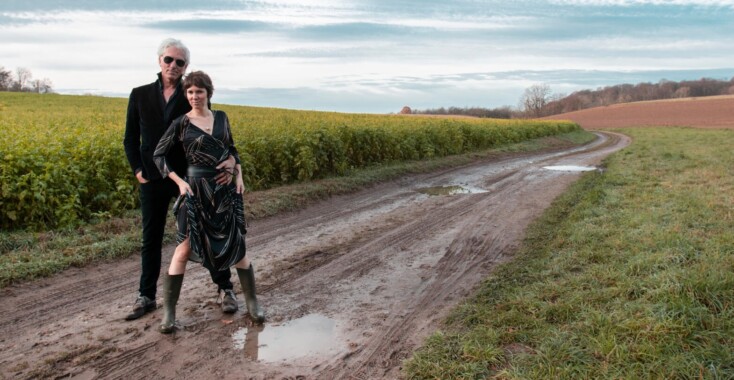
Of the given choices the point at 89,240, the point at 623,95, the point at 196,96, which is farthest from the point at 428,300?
the point at 623,95

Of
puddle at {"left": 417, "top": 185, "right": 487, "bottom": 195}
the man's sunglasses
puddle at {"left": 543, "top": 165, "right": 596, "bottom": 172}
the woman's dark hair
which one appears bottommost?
puddle at {"left": 543, "top": 165, "right": 596, "bottom": 172}

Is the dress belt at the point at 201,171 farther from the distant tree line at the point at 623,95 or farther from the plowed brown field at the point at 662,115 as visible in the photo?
the distant tree line at the point at 623,95

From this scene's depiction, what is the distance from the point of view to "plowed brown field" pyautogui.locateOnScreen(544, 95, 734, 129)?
55.9 meters

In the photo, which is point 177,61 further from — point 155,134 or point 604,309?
point 604,309

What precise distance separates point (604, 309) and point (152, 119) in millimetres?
4000

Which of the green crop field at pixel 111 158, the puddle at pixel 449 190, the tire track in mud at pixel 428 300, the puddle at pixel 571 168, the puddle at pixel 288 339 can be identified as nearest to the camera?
the tire track in mud at pixel 428 300

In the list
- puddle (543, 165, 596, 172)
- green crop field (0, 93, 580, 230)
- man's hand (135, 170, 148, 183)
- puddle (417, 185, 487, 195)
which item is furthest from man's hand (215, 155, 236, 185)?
puddle (543, 165, 596, 172)

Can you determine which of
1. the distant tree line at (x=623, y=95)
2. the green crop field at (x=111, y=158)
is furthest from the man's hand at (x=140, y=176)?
the distant tree line at (x=623, y=95)

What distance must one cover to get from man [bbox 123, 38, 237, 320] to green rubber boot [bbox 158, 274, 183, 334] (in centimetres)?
44

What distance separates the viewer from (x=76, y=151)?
7.87m

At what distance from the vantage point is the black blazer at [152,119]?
→ 426cm

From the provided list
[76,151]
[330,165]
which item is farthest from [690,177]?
[76,151]

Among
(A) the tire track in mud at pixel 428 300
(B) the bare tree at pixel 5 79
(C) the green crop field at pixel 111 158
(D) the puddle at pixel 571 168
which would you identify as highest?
(B) the bare tree at pixel 5 79

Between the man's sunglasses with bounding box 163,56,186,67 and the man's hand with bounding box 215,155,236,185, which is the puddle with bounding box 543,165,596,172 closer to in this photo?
the man's hand with bounding box 215,155,236,185
